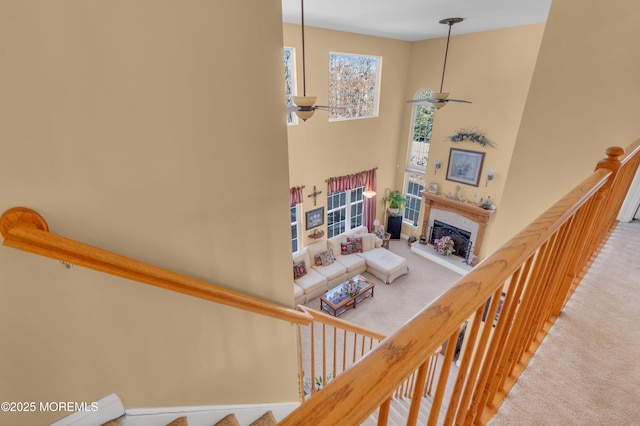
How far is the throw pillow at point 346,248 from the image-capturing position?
7480 millimetres

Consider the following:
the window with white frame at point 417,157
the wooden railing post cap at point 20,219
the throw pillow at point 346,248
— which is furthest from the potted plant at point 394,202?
the wooden railing post cap at point 20,219

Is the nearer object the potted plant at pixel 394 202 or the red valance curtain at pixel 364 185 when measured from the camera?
the red valance curtain at pixel 364 185

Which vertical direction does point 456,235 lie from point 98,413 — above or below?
below

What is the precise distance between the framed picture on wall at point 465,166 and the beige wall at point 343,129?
146cm

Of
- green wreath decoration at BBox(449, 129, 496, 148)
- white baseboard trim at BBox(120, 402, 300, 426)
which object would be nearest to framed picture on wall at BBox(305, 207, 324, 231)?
green wreath decoration at BBox(449, 129, 496, 148)

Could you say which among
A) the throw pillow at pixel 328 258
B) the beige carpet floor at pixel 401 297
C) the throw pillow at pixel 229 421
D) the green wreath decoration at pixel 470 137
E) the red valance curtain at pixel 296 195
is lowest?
the beige carpet floor at pixel 401 297

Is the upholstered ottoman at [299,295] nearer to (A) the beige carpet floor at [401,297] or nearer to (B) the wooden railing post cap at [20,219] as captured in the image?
(A) the beige carpet floor at [401,297]

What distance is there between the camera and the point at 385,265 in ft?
22.9

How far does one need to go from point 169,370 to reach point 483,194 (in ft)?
24.2

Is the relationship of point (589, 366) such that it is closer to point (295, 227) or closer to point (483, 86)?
point (295, 227)

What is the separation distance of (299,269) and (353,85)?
4353 mm

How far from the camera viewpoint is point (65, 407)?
119cm

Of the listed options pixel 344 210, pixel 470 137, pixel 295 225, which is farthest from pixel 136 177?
pixel 470 137

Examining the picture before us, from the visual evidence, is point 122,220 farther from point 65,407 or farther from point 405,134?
point 405,134
